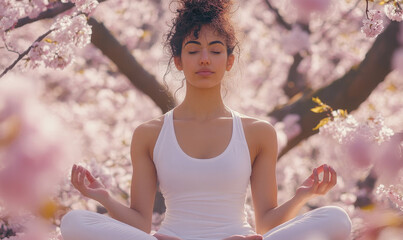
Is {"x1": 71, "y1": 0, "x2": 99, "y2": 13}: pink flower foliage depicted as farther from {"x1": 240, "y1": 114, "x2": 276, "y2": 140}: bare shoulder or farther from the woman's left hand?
the woman's left hand

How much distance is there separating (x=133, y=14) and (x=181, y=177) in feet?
20.2

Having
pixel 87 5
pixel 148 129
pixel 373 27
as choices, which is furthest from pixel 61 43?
pixel 373 27

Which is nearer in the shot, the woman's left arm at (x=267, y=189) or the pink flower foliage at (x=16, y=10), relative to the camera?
the woman's left arm at (x=267, y=189)

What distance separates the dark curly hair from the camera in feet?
10.1

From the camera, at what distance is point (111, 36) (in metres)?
4.31

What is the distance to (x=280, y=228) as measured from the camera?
2605 millimetres

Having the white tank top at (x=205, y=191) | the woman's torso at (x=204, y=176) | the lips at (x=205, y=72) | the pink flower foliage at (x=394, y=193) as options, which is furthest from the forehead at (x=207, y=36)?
the pink flower foliage at (x=394, y=193)

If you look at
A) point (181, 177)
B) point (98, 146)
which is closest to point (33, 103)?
point (181, 177)

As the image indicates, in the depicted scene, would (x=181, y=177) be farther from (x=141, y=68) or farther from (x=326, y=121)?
(x=141, y=68)

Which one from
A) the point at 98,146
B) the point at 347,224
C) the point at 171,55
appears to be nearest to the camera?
the point at 347,224

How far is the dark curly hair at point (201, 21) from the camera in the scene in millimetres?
3070

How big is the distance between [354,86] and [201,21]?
5.17ft

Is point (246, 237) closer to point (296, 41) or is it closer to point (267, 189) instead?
point (267, 189)

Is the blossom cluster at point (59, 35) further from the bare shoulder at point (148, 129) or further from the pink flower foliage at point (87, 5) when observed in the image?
the bare shoulder at point (148, 129)
